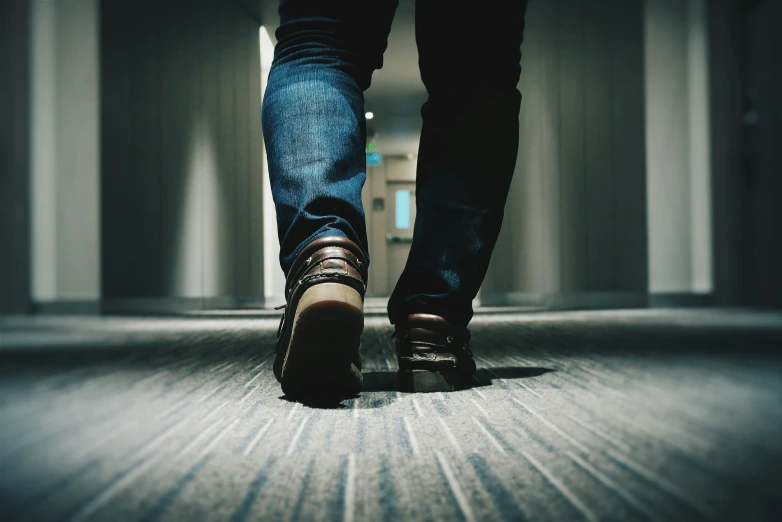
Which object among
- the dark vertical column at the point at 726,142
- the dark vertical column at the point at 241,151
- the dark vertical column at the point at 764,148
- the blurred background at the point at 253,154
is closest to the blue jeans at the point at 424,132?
the blurred background at the point at 253,154

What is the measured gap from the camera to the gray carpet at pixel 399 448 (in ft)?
1.13

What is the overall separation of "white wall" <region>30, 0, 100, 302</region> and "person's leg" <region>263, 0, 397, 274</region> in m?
4.14

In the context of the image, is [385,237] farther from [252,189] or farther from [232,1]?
[232,1]

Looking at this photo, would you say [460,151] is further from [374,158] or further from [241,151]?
[374,158]

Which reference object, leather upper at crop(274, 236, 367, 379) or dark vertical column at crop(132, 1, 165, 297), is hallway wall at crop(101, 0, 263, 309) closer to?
dark vertical column at crop(132, 1, 165, 297)

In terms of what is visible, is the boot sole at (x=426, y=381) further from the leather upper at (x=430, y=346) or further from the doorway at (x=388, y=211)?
the doorway at (x=388, y=211)

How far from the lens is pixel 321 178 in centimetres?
72

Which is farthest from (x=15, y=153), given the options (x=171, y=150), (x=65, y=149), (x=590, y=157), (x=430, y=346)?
(x=430, y=346)

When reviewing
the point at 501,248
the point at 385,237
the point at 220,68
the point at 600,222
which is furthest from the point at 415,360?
the point at 385,237

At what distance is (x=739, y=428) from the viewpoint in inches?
20.3

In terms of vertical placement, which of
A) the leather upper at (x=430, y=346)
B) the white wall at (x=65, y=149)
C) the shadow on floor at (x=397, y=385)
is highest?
the white wall at (x=65, y=149)

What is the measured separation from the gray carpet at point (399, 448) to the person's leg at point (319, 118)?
7.8 inches

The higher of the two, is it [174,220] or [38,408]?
[174,220]

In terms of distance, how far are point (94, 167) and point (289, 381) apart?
440cm
